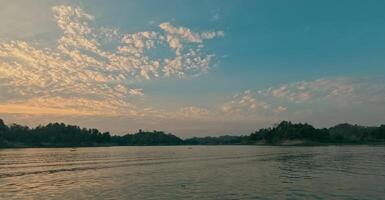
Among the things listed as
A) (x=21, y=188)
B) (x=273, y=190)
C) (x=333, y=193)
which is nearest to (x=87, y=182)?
(x=21, y=188)

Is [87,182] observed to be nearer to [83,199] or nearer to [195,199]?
[83,199]

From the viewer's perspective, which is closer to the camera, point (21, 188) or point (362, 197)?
point (362, 197)

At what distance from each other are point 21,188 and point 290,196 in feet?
115

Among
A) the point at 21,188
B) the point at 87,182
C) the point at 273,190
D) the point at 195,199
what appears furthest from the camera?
the point at 87,182

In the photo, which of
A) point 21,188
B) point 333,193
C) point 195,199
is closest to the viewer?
point 195,199

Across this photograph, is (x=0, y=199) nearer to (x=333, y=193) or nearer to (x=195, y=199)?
(x=195, y=199)

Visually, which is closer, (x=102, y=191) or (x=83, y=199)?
(x=83, y=199)

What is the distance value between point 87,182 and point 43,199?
16.8m

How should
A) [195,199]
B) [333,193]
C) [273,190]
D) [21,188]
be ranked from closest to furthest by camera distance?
[195,199] → [333,193] → [273,190] → [21,188]

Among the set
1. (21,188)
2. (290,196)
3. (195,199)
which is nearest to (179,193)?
(195,199)

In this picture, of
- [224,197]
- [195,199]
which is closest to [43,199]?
[195,199]

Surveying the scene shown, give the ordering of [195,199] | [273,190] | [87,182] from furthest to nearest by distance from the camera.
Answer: [87,182] < [273,190] < [195,199]

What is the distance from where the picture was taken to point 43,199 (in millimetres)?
44969

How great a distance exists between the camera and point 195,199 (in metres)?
44.2
